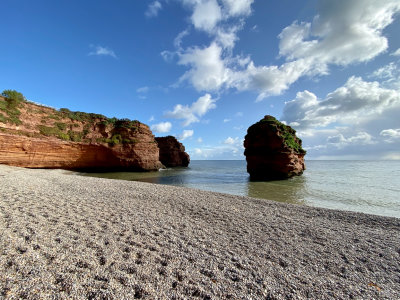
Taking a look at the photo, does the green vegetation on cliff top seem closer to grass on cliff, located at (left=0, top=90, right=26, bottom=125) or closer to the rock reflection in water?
grass on cliff, located at (left=0, top=90, right=26, bottom=125)

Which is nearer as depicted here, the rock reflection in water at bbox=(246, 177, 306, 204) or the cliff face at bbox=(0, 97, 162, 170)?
the rock reflection in water at bbox=(246, 177, 306, 204)

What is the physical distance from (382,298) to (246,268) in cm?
220

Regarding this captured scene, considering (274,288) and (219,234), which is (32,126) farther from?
(274,288)

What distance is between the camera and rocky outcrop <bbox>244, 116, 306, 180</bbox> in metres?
25.8

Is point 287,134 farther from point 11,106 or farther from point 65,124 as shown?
point 11,106

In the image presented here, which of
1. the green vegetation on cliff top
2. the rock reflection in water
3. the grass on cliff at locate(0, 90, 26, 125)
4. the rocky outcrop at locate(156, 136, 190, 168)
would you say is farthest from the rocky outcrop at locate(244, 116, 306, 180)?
the rocky outcrop at locate(156, 136, 190, 168)

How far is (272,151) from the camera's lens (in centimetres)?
2666

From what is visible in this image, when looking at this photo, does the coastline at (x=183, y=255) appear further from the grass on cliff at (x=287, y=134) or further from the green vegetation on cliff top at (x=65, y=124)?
the grass on cliff at (x=287, y=134)

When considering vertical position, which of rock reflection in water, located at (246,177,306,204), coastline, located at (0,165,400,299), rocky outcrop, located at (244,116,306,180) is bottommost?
rock reflection in water, located at (246,177,306,204)

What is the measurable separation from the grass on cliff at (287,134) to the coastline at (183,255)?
21380 millimetres

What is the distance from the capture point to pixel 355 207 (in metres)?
10.4

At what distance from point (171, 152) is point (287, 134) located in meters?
40.1

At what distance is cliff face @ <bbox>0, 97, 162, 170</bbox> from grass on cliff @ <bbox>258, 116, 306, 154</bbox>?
21.7 m

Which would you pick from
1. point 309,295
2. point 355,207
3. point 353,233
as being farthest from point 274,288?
point 355,207
